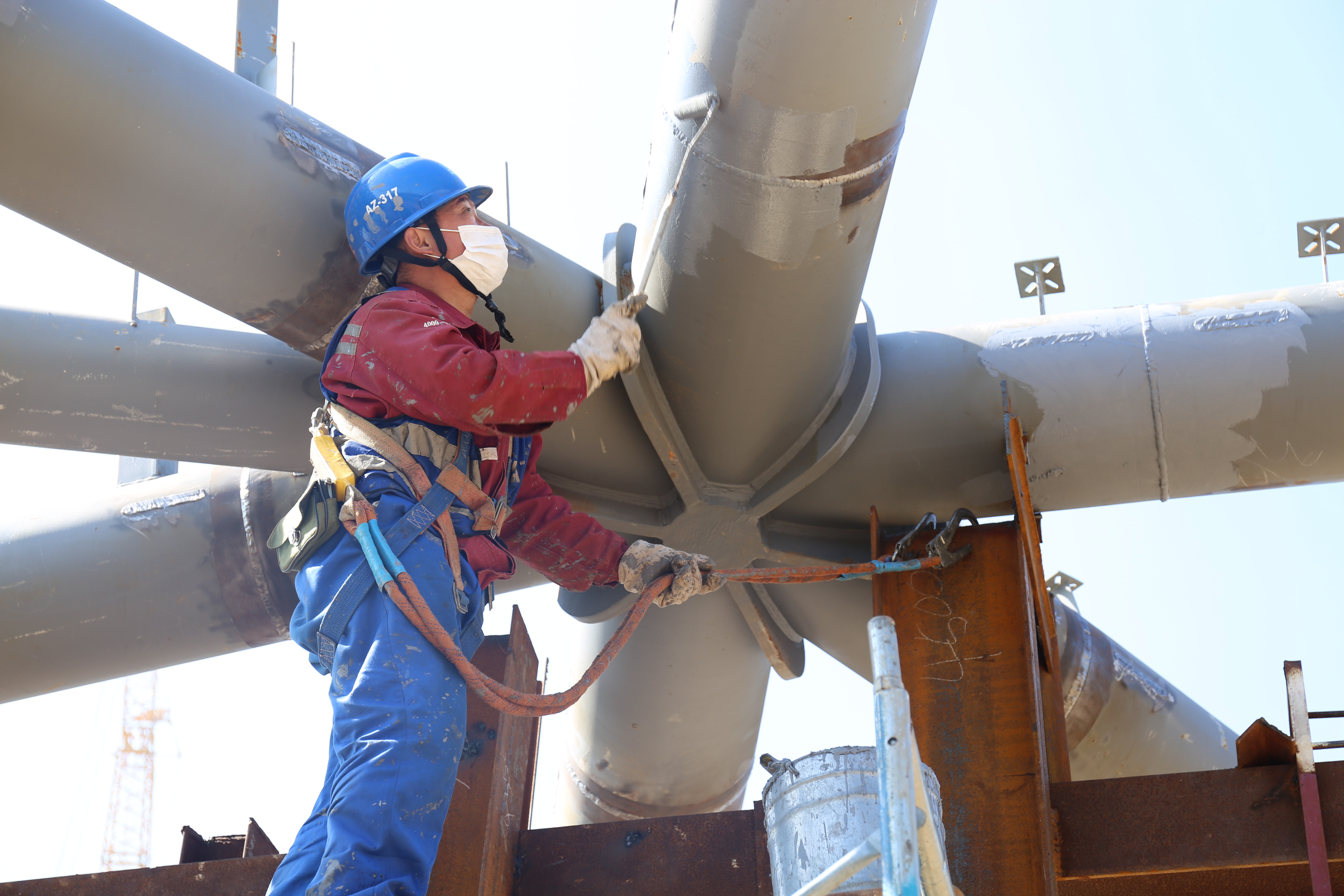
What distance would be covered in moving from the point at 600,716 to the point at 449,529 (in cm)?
336

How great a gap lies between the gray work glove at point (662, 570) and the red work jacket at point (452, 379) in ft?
2.40

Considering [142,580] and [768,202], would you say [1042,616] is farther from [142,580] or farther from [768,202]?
[142,580]

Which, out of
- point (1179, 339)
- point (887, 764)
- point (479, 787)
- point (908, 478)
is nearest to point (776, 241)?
point (908, 478)

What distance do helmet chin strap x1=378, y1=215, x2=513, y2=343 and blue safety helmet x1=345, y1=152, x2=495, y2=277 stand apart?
40mm

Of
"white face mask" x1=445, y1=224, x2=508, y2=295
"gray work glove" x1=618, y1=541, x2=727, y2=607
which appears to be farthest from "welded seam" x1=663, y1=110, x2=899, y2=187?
"gray work glove" x1=618, y1=541, x2=727, y2=607

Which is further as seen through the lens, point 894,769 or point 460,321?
point 460,321

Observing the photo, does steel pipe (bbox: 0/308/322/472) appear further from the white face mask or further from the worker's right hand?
the worker's right hand

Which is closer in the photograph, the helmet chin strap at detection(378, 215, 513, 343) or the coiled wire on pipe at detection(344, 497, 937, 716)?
the coiled wire on pipe at detection(344, 497, 937, 716)

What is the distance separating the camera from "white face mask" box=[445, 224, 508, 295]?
462cm

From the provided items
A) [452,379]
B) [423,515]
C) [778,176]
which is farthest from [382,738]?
[778,176]

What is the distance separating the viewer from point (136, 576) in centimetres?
586

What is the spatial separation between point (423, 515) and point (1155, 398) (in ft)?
10.7

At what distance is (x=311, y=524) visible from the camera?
13.0 feet

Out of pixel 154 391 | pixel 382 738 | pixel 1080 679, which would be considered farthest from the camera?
pixel 1080 679
